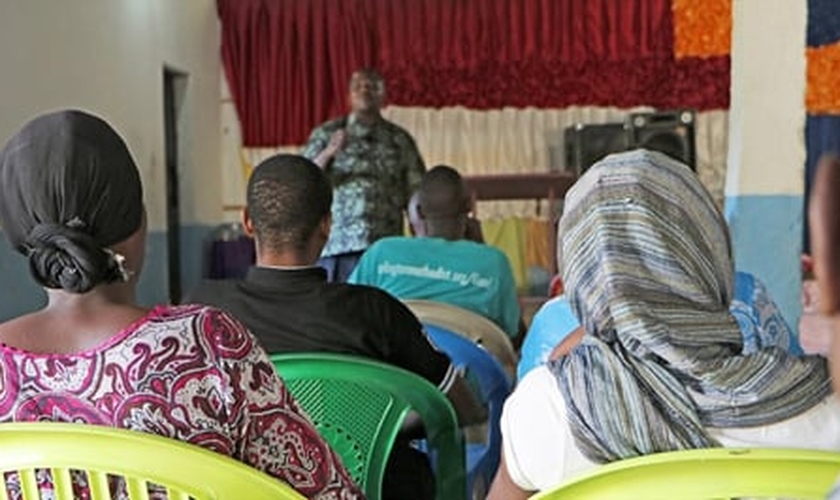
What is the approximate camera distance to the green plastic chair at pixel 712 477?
1107mm

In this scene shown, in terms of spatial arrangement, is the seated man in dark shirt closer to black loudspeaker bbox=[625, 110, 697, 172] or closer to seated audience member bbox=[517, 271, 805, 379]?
seated audience member bbox=[517, 271, 805, 379]

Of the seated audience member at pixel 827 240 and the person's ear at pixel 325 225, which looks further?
the person's ear at pixel 325 225

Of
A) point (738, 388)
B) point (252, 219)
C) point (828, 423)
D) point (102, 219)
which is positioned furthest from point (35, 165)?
point (252, 219)

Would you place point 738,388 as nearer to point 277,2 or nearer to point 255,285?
point 255,285

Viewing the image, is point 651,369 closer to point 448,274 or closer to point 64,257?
point 64,257

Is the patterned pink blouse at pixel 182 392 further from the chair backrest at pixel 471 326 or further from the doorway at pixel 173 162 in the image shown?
the doorway at pixel 173 162

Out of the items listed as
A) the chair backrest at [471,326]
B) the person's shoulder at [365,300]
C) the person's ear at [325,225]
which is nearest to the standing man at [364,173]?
the chair backrest at [471,326]

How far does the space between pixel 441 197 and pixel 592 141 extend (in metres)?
3.97

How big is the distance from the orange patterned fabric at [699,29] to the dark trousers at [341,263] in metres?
2.98

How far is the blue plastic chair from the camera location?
8.01ft

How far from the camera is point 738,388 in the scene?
133cm

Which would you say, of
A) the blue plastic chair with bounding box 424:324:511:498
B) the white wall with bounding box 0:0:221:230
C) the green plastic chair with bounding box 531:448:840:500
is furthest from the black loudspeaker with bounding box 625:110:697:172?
the green plastic chair with bounding box 531:448:840:500

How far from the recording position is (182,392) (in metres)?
1.36

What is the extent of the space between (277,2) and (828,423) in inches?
272
